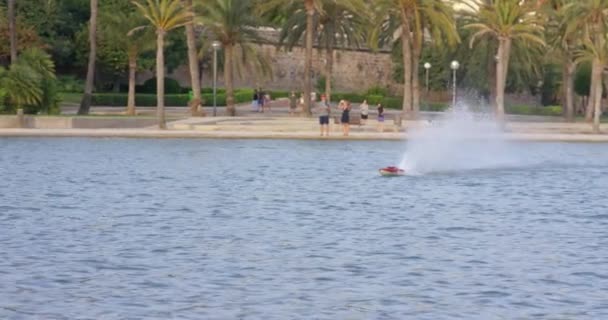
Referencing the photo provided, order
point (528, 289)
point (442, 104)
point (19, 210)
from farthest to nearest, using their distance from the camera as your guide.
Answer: point (442, 104)
point (19, 210)
point (528, 289)

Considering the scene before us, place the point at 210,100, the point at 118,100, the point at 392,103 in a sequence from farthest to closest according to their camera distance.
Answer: the point at 392,103 < the point at 210,100 < the point at 118,100

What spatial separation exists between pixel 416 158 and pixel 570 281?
26.0 meters

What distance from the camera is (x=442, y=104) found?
9288cm

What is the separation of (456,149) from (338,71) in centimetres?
5951

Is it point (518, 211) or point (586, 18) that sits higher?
point (586, 18)

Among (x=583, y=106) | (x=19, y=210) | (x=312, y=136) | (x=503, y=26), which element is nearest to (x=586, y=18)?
(x=503, y=26)

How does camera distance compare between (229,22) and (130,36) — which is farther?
(130,36)

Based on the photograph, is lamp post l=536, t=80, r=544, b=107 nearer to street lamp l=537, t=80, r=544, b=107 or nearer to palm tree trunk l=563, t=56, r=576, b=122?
street lamp l=537, t=80, r=544, b=107

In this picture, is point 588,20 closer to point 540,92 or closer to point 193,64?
point 193,64


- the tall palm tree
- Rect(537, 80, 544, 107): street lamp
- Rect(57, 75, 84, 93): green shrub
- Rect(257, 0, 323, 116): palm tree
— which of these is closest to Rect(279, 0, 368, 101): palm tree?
Rect(257, 0, 323, 116): palm tree

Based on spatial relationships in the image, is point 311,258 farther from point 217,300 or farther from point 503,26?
point 503,26

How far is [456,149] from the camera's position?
50.4 meters

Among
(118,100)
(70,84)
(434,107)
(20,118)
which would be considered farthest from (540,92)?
(20,118)

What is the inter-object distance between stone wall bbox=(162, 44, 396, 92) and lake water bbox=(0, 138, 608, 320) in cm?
6086
